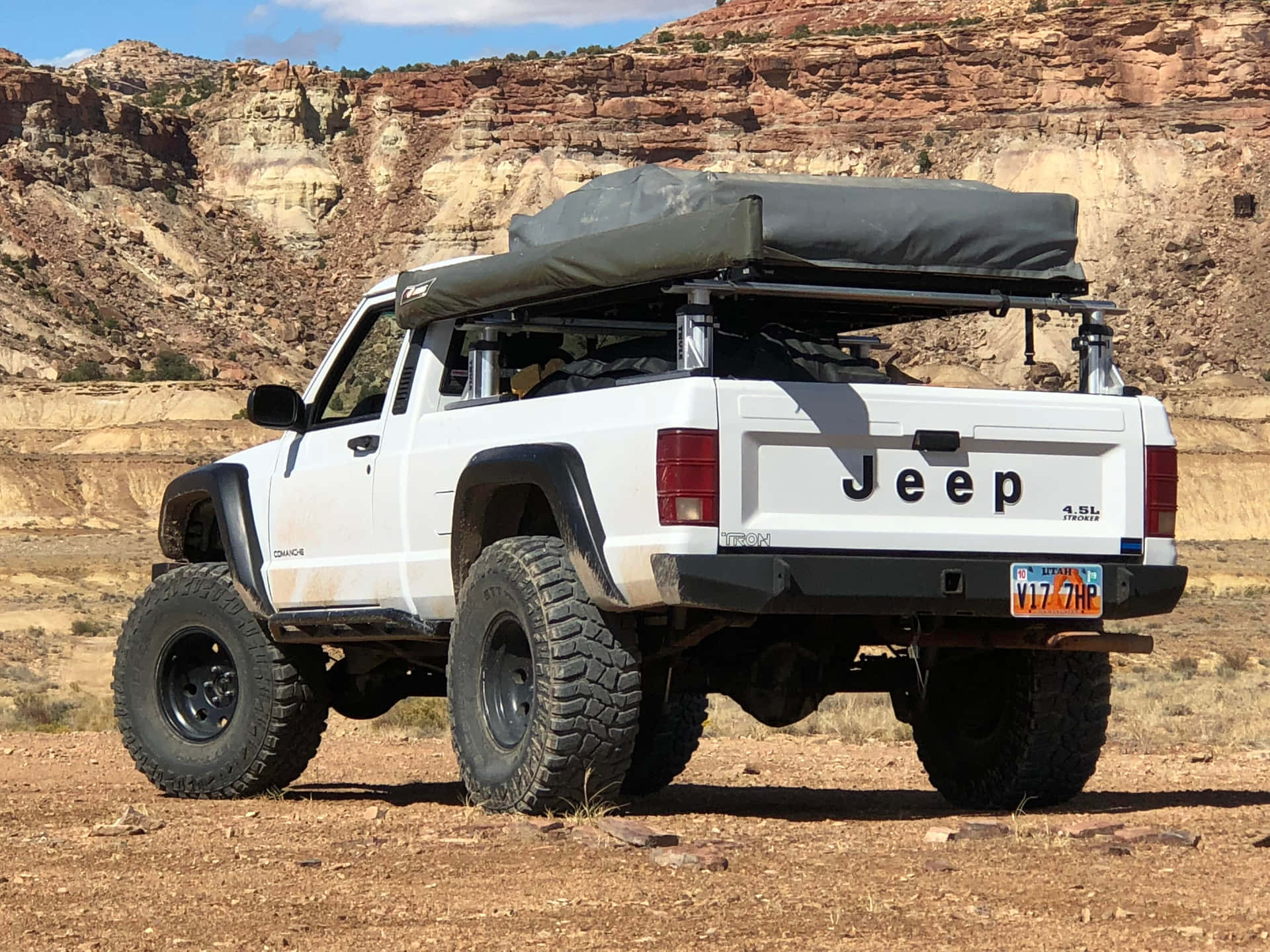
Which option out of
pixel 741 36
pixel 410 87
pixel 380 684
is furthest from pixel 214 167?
pixel 380 684

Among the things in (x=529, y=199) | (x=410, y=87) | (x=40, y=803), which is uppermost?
(x=410, y=87)

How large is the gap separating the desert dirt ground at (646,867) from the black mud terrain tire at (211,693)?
225mm

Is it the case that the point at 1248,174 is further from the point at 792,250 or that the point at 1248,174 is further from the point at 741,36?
the point at 792,250

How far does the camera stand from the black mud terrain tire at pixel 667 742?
1053cm

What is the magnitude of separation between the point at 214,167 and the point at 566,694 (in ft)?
385

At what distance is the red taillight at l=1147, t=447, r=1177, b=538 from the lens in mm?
8297

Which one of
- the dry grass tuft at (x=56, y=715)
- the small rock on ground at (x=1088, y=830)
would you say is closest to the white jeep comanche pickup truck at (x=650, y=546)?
the small rock on ground at (x=1088, y=830)

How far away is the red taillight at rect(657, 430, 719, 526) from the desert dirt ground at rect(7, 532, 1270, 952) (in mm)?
1207

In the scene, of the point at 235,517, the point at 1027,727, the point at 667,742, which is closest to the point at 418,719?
the point at 667,742

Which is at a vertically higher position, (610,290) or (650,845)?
(610,290)

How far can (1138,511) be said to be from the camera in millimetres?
8258

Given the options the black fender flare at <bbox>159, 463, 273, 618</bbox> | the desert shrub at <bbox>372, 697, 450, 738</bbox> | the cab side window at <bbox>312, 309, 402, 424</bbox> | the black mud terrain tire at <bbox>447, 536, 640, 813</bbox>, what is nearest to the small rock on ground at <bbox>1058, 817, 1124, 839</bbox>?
the black mud terrain tire at <bbox>447, 536, 640, 813</bbox>

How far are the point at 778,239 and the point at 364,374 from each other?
9.05 feet

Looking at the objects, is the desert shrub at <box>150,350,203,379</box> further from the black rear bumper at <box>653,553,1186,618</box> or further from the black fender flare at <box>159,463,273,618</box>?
the black rear bumper at <box>653,553,1186,618</box>
